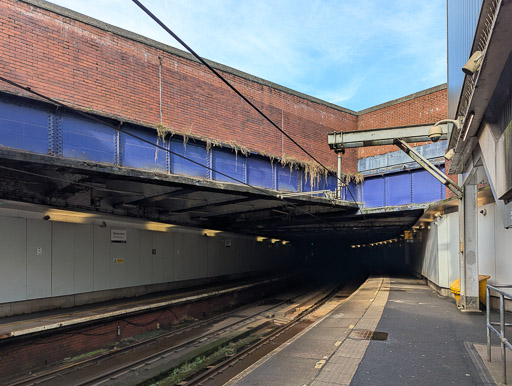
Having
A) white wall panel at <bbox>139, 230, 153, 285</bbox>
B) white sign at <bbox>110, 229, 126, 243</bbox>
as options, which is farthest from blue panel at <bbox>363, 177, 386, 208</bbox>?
white sign at <bbox>110, 229, 126, 243</bbox>

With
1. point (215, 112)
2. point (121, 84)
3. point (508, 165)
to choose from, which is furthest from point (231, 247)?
point (508, 165)

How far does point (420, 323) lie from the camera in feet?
29.4

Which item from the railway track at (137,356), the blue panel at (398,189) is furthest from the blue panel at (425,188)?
the railway track at (137,356)

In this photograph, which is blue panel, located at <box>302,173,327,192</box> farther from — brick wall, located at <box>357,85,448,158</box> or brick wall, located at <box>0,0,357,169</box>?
brick wall, located at <box>357,85,448,158</box>

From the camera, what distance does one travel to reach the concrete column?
392 inches

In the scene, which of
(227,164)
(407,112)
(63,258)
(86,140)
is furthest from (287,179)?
(407,112)

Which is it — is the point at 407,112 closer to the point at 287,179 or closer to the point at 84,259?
the point at 287,179

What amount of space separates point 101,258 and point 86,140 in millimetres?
5502

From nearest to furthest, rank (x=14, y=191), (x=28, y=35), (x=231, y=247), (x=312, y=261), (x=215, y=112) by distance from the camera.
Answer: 1. (x=28, y=35)
2. (x=14, y=191)
3. (x=215, y=112)
4. (x=231, y=247)
5. (x=312, y=261)

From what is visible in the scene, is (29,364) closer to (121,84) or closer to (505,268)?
(121,84)

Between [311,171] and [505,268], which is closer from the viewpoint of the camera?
[505,268]

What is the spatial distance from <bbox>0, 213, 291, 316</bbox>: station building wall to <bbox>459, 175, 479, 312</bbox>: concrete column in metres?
12.2

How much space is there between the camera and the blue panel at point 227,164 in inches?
512

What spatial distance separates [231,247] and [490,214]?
51.7ft
